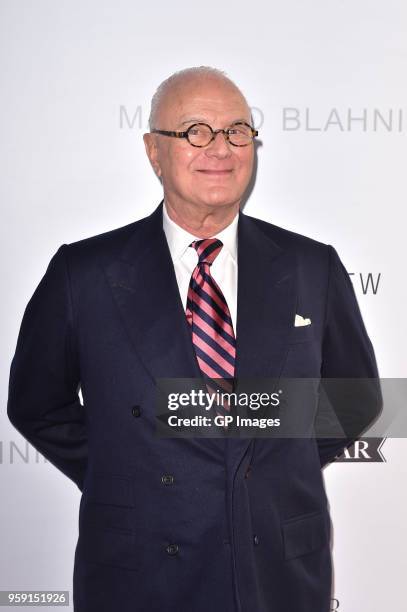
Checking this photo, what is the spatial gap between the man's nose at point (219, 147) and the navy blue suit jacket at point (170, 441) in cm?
22

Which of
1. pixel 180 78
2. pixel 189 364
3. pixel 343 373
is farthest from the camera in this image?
pixel 343 373

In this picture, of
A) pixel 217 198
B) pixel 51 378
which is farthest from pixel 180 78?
pixel 51 378

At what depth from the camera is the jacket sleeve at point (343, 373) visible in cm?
184

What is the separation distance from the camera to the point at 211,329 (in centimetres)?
165

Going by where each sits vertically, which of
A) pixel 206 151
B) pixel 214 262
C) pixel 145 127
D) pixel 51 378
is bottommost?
pixel 51 378

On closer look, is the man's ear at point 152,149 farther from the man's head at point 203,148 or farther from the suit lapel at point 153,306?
the suit lapel at point 153,306

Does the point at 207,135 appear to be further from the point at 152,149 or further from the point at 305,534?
the point at 305,534

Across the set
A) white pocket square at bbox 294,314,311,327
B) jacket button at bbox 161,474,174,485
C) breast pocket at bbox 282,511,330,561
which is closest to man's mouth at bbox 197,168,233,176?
white pocket square at bbox 294,314,311,327

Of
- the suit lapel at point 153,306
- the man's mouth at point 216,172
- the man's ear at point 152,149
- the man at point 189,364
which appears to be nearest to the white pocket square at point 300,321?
the man at point 189,364

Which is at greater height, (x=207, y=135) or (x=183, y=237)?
(x=207, y=135)

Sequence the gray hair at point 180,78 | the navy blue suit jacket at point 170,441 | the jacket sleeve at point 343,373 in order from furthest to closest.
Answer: the jacket sleeve at point 343,373 < the gray hair at point 180,78 < the navy blue suit jacket at point 170,441

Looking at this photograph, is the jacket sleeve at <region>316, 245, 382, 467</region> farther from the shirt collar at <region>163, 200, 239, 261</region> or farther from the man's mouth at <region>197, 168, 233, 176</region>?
the man's mouth at <region>197, 168, 233, 176</region>

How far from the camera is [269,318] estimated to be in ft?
5.48

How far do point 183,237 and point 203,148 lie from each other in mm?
218
